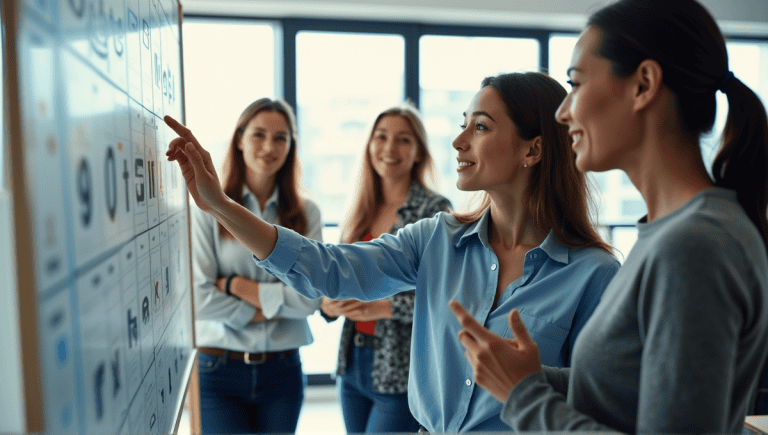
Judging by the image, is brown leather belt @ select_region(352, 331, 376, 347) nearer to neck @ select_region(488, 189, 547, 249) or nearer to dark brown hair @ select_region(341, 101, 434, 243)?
dark brown hair @ select_region(341, 101, 434, 243)

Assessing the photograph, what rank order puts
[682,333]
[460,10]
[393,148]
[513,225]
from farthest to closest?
1. [460,10]
2. [393,148]
3. [513,225]
4. [682,333]

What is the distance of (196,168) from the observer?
1090 millimetres

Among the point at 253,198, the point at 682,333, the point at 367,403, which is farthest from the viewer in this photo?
the point at 253,198

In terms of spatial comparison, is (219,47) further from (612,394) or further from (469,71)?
(612,394)

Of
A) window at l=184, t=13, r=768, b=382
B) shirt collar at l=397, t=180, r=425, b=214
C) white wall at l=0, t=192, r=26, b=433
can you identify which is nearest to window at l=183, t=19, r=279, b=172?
window at l=184, t=13, r=768, b=382

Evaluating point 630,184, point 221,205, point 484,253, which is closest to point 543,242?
point 484,253

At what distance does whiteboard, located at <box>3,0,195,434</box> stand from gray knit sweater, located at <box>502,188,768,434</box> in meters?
0.56

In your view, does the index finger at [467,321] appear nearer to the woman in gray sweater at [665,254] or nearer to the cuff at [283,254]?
the woman in gray sweater at [665,254]

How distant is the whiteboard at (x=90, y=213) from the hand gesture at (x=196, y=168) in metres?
0.04

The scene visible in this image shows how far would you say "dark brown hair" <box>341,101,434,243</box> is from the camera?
7.37 feet

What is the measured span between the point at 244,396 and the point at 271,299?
36cm

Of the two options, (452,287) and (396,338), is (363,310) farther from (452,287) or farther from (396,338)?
(452,287)

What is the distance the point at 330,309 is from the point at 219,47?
219cm

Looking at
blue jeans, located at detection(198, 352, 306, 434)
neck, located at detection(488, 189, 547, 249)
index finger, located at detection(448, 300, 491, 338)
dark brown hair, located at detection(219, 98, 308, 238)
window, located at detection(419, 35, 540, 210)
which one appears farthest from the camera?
window, located at detection(419, 35, 540, 210)
